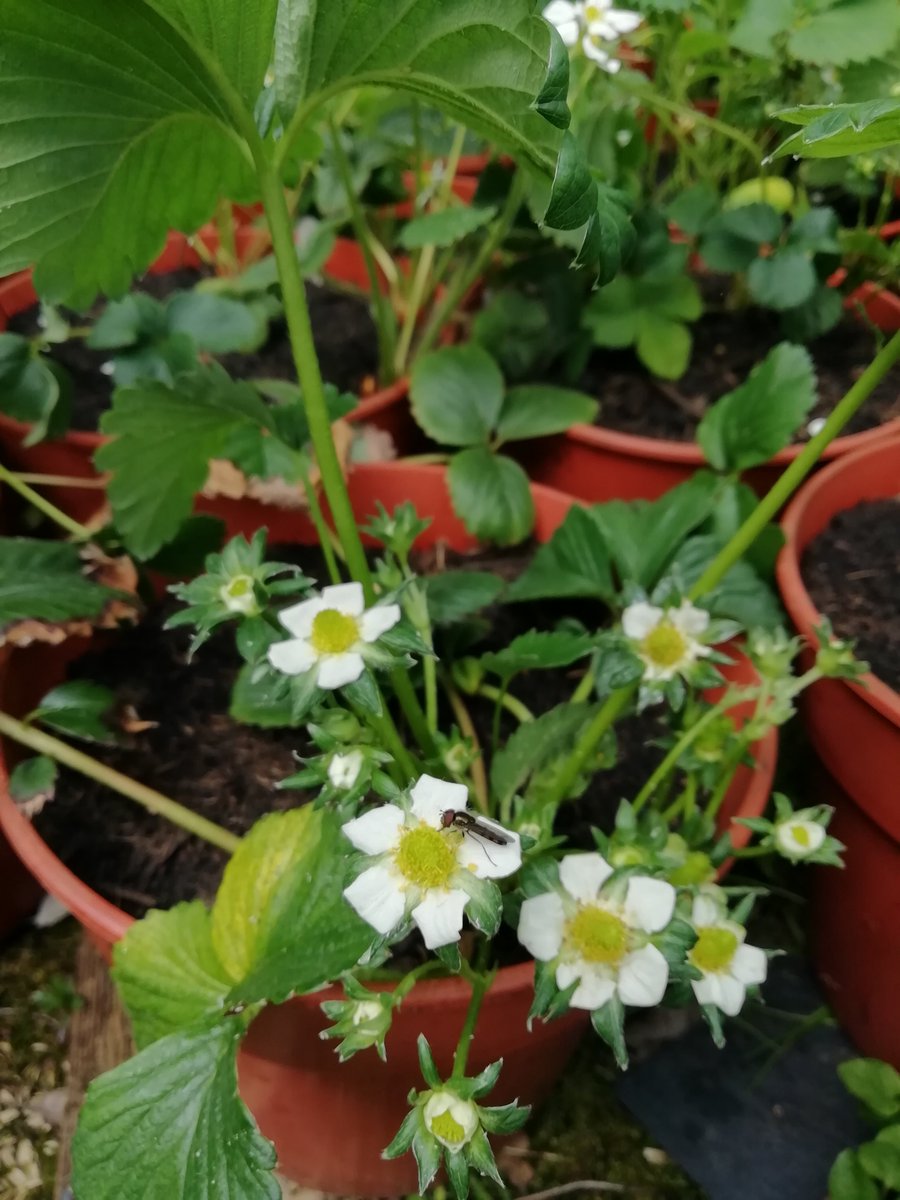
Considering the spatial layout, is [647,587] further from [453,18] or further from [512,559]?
[453,18]

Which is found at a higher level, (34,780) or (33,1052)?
(34,780)

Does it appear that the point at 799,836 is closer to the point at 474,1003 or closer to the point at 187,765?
the point at 474,1003

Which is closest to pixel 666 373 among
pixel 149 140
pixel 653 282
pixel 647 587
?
pixel 653 282

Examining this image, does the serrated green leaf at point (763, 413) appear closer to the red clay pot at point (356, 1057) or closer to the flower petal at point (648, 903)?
the red clay pot at point (356, 1057)

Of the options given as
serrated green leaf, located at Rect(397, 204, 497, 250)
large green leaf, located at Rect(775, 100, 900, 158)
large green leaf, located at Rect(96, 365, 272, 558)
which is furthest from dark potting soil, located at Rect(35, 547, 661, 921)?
large green leaf, located at Rect(775, 100, 900, 158)

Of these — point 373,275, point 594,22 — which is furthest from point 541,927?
point 594,22

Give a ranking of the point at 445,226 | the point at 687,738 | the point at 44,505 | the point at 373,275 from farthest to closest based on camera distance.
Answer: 1. the point at 373,275
2. the point at 445,226
3. the point at 44,505
4. the point at 687,738

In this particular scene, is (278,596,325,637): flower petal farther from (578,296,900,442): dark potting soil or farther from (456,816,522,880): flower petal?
(578,296,900,442): dark potting soil
